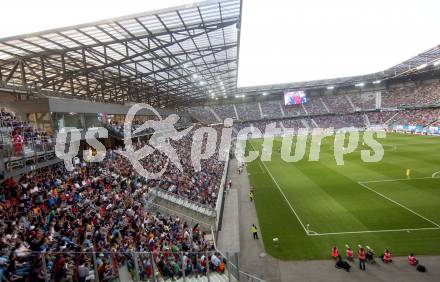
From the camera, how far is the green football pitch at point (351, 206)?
16.6 m

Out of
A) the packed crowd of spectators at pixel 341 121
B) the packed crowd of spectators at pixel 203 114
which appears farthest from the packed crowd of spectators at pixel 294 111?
the packed crowd of spectators at pixel 203 114

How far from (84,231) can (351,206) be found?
17384 millimetres

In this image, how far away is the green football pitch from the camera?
16.6 m

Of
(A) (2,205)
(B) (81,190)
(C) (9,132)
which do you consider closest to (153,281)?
(A) (2,205)

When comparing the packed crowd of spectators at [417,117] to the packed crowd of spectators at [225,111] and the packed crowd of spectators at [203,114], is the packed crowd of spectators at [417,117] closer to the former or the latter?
the packed crowd of spectators at [225,111]

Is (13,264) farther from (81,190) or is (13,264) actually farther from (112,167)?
(112,167)

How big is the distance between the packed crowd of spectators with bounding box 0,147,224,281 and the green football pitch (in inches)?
240

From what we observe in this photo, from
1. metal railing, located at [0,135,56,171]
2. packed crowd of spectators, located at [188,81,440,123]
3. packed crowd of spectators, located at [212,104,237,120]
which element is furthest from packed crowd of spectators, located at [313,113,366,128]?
metal railing, located at [0,135,56,171]

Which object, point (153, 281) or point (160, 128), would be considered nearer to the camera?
point (153, 281)

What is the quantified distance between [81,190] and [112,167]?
536 centimetres

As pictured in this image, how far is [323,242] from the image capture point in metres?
17.0

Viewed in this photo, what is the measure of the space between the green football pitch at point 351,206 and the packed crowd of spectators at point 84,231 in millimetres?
6101

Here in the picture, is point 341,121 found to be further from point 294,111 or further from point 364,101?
point 294,111

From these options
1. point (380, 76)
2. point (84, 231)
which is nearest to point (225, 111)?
point (380, 76)
